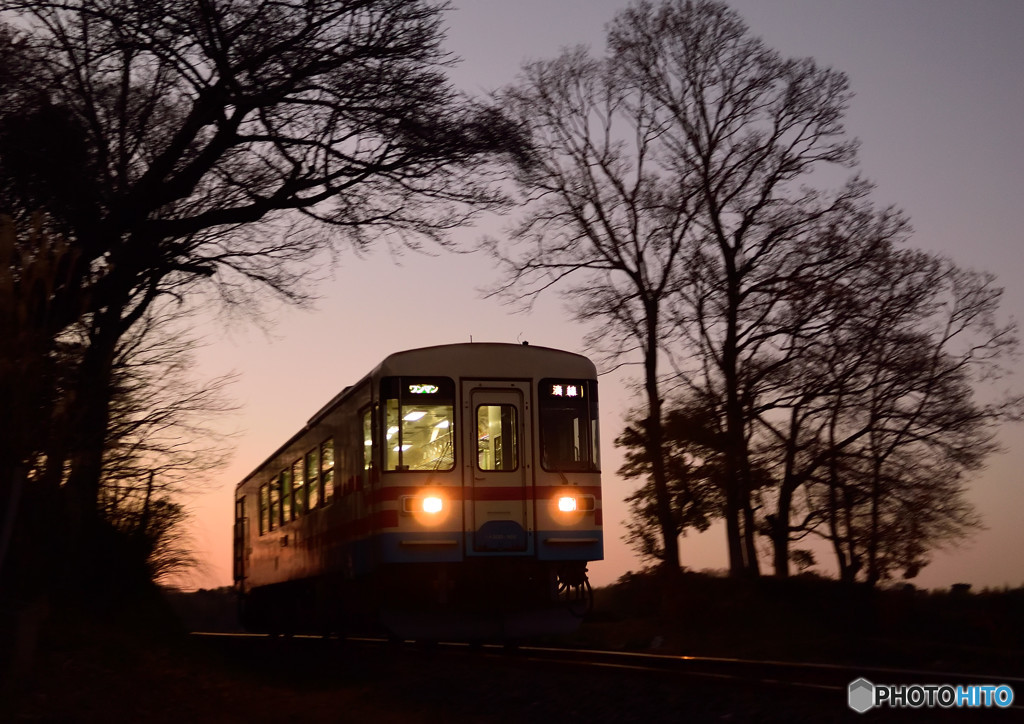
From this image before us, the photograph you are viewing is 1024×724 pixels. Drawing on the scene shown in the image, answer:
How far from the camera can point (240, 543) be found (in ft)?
82.6

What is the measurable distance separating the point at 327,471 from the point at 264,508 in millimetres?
6441

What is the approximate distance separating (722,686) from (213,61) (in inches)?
313

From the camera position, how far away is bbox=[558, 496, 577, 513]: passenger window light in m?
12.8

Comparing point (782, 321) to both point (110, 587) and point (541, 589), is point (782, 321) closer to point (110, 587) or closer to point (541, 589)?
point (541, 589)

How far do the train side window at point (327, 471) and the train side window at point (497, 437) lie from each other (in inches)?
108

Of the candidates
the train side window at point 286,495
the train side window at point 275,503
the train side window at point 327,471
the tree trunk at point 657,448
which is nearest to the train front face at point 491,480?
the train side window at point 327,471

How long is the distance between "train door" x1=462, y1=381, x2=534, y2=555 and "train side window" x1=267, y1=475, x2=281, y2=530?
7509 mm

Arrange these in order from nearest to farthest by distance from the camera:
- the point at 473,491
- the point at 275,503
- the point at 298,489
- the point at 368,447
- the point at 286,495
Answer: the point at 473,491 < the point at 368,447 < the point at 298,489 < the point at 286,495 < the point at 275,503

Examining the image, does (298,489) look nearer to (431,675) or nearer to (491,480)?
(491,480)

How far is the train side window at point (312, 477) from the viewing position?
16.0 meters

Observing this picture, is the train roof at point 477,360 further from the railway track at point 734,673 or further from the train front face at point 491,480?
the railway track at point 734,673

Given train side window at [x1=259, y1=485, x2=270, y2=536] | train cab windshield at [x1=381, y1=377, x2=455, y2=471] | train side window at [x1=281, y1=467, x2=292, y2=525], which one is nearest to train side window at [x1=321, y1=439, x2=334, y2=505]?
train cab windshield at [x1=381, y1=377, x2=455, y2=471]

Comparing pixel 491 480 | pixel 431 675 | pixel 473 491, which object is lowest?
pixel 431 675

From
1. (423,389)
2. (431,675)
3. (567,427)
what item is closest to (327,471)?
(423,389)
